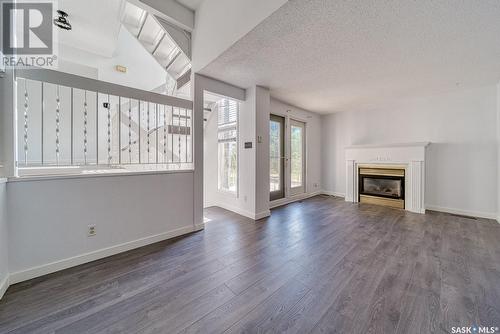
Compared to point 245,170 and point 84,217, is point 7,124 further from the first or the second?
point 245,170

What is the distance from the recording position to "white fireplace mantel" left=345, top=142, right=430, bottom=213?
401 cm

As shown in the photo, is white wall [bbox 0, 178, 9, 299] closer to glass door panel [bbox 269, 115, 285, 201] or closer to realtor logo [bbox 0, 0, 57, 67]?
realtor logo [bbox 0, 0, 57, 67]

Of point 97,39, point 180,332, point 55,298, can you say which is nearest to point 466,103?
point 180,332

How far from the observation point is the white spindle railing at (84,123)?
2045 millimetres

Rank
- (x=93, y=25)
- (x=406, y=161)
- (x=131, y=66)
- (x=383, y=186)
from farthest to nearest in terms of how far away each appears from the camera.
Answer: (x=131, y=66) < (x=383, y=186) < (x=406, y=161) < (x=93, y=25)

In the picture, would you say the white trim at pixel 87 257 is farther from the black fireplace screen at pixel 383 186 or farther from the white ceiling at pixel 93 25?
the black fireplace screen at pixel 383 186

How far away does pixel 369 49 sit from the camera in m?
2.41

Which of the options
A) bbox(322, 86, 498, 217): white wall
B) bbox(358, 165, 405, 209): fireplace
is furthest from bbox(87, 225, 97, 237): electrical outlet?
bbox(322, 86, 498, 217): white wall

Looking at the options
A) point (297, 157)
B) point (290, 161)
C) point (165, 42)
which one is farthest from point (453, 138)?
point (165, 42)

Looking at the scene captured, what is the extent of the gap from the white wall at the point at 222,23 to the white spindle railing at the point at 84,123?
2.65 ft

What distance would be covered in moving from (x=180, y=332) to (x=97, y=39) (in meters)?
5.49

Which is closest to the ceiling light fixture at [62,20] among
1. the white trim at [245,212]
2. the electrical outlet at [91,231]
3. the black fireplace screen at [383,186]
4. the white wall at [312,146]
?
the electrical outlet at [91,231]

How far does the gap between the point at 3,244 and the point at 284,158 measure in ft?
14.7

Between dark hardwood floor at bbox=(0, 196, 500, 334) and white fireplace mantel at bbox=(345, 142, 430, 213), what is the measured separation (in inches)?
48.3
